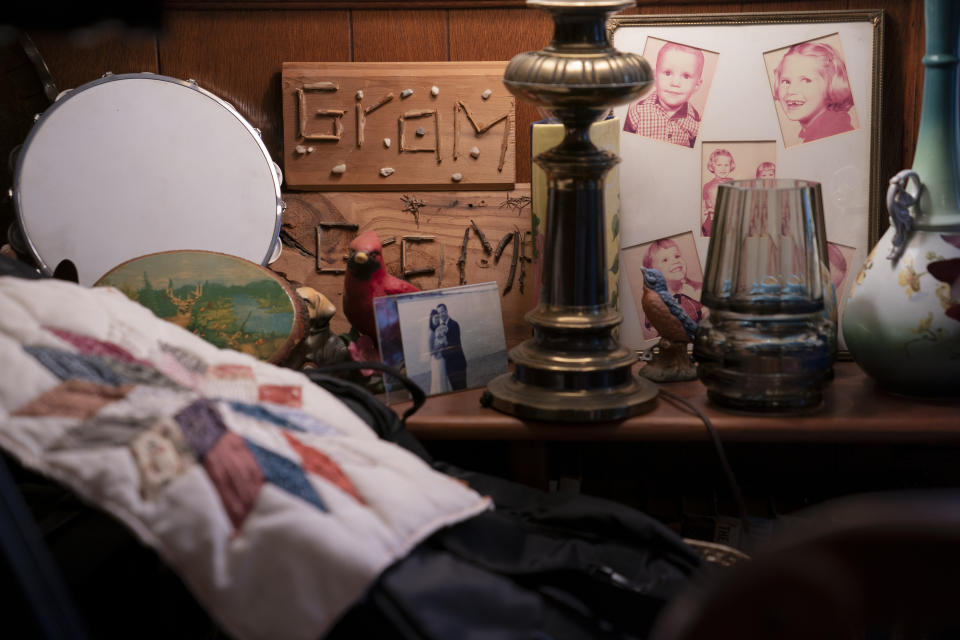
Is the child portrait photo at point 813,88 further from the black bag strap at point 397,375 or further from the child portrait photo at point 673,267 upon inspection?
the black bag strap at point 397,375

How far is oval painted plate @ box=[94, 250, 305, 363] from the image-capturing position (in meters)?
1.18

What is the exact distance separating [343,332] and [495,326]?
0.24m

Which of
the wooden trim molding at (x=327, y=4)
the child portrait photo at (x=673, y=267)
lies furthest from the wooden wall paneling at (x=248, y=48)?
the child portrait photo at (x=673, y=267)

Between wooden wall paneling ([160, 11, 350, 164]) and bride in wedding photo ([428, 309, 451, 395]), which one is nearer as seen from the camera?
bride in wedding photo ([428, 309, 451, 395])

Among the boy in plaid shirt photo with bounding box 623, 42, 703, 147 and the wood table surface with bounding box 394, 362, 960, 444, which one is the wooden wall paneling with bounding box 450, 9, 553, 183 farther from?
the wood table surface with bounding box 394, 362, 960, 444

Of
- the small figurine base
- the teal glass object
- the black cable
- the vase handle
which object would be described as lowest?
the black cable

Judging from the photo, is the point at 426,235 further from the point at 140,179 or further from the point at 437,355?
the point at 140,179

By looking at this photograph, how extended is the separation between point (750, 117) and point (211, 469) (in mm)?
925

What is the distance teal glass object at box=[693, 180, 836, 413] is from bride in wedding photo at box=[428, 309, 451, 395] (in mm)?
322

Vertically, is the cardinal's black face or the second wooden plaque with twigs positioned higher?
the second wooden plaque with twigs

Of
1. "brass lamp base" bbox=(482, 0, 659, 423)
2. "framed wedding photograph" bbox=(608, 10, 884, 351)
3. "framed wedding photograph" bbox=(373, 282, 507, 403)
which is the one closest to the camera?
"brass lamp base" bbox=(482, 0, 659, 423)

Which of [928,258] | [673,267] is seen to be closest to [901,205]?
[928,258]

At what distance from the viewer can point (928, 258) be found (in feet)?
3.76

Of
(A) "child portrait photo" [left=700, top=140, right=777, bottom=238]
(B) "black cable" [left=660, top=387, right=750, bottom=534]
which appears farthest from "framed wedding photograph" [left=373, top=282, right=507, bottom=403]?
(A) "child portrait photo" [left=700, top=140, right=777, bottom=238]
